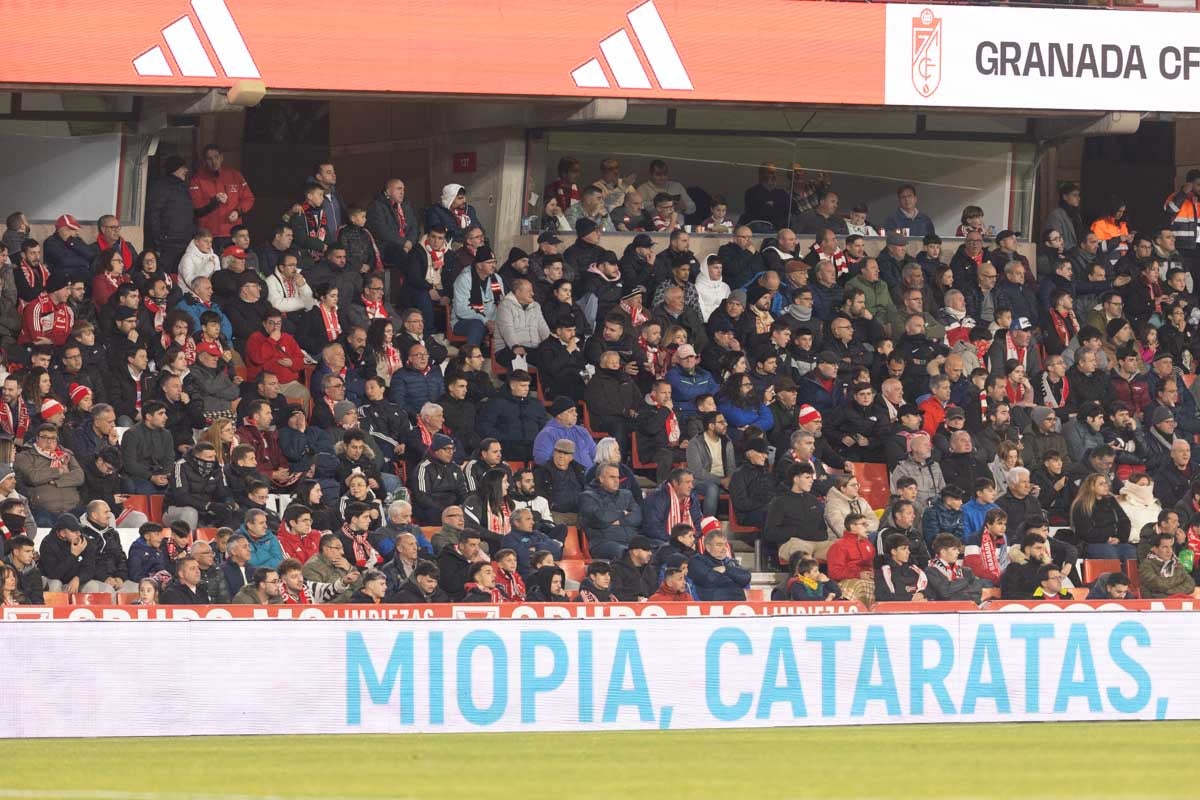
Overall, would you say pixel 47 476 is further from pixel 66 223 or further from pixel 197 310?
pixel 66 223

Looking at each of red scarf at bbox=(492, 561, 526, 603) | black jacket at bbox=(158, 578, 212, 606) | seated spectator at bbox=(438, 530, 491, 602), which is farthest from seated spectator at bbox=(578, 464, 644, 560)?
black jacket at bbox=(158, 578, 212, 606)

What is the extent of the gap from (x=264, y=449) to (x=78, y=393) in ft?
4.75

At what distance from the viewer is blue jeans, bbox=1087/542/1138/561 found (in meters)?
17.6

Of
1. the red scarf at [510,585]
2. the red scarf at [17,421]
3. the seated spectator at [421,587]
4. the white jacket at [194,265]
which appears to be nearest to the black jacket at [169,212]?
the white jacket at [194,265]

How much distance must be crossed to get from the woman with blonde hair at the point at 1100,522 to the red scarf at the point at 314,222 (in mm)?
6690

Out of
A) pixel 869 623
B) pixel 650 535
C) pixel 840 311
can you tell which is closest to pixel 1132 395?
pixel 840 311

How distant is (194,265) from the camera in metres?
17.9

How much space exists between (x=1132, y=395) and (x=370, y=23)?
7633mm

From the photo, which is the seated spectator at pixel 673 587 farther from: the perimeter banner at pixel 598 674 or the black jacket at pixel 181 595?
the black jacket at pixel 181 595

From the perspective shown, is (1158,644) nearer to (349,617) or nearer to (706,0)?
(349,617)

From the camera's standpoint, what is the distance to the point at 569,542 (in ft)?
55.2

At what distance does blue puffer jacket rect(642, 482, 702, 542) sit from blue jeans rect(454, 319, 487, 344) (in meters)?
2.76

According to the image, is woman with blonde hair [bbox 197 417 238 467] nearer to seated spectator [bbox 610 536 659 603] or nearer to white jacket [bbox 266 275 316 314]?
white jacket [bbox 266 275 316 314]

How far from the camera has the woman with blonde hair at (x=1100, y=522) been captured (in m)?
17.6
